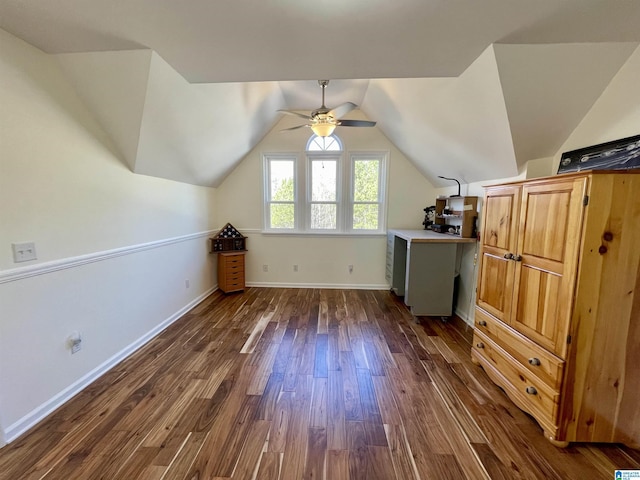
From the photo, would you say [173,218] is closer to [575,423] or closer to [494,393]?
[494,393]

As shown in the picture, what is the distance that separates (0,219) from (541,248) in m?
3.35

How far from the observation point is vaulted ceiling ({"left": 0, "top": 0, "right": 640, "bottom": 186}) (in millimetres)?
1403

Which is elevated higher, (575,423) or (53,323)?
(53,323)

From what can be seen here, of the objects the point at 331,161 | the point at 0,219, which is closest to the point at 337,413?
the point at 0,219

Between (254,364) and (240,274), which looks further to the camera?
(240,274)

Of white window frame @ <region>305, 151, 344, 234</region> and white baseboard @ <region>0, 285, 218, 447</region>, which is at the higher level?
white window frame @ <region>305, 151, 344, 234</region>

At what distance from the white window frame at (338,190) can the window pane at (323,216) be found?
Answer: 6 cm

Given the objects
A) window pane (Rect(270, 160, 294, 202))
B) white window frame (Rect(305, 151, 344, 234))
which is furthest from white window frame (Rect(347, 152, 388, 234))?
window pane (Rect(270, 160, 294, 202))

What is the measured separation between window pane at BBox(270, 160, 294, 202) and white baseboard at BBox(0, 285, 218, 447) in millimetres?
2650

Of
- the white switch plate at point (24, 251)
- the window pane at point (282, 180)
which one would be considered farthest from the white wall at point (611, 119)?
the white switch plate at point (24, 251)

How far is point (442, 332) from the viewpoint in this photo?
3.10 meters

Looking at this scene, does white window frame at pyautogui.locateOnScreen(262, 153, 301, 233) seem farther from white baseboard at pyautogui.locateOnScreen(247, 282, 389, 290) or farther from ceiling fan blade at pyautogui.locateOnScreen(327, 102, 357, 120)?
ceiling fan blade at pyautogui.locateOnScreen(327, 102, 357, 120)

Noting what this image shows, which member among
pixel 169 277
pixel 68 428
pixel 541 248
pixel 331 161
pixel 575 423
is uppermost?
pixel 331 161

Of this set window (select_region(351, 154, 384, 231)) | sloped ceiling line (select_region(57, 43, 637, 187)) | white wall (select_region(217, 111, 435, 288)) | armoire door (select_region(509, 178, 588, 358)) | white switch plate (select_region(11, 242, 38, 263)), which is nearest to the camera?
armoire door (select_region(509, 178, 588, 358))
